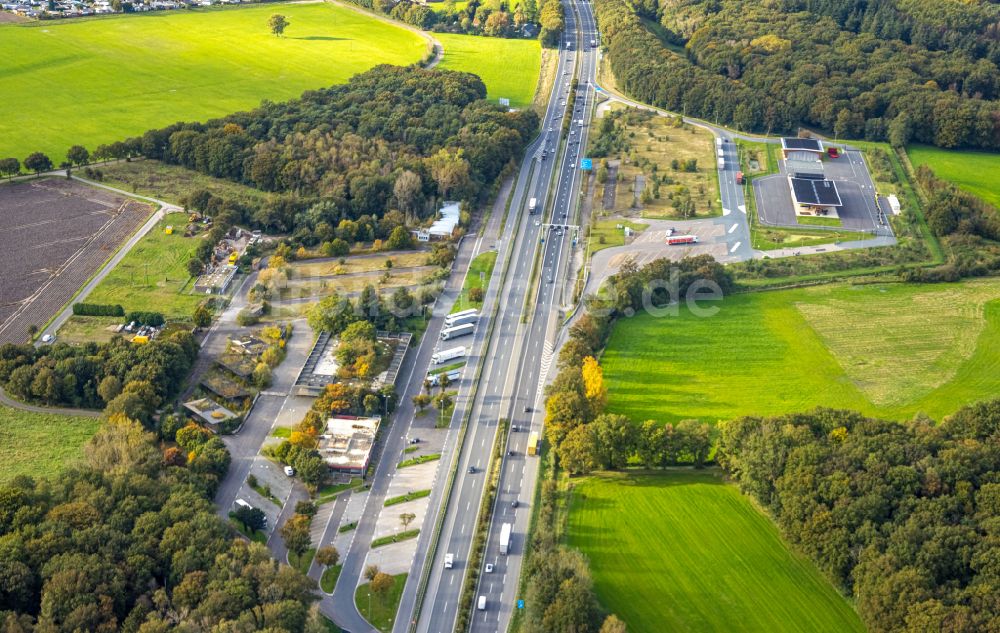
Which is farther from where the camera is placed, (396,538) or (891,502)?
(396,538)

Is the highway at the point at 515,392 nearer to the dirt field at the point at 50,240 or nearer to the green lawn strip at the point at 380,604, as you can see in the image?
the green lawn strip at the point at 380,604

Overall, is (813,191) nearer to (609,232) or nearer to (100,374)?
(609,232)

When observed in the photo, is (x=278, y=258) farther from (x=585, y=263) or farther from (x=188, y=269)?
(x=585, y=263)

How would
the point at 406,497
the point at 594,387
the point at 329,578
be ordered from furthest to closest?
the point at 594,387, the point at 406,497, the point at 329,578

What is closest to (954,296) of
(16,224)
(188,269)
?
(188,269)

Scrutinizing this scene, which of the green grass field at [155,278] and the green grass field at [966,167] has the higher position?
the green grass field at [966,167]

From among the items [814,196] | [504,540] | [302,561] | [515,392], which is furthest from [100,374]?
[814,196]

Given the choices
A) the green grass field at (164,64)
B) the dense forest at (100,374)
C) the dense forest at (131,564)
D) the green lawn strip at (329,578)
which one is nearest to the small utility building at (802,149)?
the green grass field at (164,64)
